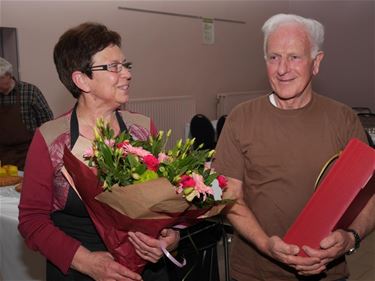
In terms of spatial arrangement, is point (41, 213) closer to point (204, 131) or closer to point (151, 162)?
point (151, 162)

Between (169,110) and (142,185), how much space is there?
5192 mm

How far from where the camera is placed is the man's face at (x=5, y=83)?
3514 millimetres

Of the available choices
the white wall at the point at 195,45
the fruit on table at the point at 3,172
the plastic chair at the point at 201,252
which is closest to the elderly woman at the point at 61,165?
the plastic chair at the point at 201,252

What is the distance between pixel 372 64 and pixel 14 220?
277 inches

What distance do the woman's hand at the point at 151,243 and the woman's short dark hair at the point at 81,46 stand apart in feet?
1.86

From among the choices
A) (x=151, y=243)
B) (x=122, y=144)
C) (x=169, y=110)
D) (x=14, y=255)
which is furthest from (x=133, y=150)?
(x=169, y=110)

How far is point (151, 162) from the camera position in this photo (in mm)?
1109

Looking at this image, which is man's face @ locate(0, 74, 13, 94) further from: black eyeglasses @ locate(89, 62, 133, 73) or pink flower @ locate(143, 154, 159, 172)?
pink flower @ locate(143, 154, 159, 172)

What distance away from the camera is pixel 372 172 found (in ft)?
3.95

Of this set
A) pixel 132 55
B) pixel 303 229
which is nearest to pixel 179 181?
pixel 303 229

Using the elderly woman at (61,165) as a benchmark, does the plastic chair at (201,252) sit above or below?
below

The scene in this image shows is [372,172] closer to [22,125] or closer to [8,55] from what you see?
[22,125]

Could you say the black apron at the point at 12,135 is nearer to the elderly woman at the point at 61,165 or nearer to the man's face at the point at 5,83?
the man's face at the point at 5,83

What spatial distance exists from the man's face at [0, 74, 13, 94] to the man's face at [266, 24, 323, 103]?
8.63 ft
